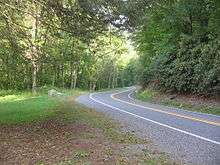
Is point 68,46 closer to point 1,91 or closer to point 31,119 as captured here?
point 31,119

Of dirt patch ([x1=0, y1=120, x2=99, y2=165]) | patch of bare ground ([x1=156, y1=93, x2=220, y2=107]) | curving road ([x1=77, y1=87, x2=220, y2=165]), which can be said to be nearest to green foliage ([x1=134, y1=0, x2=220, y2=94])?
patch of bare ground ([x1=156, y1=93, x2=220, y2=107])

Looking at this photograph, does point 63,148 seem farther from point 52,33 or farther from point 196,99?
point 196,99

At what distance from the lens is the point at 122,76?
127 metres

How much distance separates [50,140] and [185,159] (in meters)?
4.23

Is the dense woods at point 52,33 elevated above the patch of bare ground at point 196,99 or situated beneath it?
elevated above

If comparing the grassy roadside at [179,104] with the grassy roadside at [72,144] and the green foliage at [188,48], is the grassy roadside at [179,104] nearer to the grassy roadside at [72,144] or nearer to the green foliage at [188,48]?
the green foliage at [188,48]

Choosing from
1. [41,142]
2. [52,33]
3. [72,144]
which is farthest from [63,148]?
[52,33]

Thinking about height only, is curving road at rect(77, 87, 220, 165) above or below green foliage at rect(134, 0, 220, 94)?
below

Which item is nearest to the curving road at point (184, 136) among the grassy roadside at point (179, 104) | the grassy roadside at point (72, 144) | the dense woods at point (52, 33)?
the grassy roadside at point (72, 144)

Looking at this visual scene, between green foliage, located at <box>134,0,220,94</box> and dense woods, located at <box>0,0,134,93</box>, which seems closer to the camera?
dense woods, located at <box>0,0,134,93</box>

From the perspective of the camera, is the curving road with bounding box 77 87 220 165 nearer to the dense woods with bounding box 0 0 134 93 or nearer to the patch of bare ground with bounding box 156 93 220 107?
the dense woods with bounding box 0 0 134 93

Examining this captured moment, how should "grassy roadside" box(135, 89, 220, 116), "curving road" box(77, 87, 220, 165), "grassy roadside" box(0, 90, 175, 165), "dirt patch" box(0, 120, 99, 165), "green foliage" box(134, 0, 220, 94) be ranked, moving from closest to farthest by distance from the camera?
"grassy roadside" box(0, 90, 175, 165) < "curving road" box(77, 87, 220, 165) < "dirt patch" box(0, 120, 99, 165) < "grassy roadside" box(135, 89, 220, 116) < "green foliage" box(134, 0, 220, 94)

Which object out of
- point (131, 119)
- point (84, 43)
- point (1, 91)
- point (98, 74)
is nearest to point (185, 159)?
point (84, 43)

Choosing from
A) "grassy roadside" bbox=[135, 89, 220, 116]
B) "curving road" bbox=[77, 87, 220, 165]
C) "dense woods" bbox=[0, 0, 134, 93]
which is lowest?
"curving road" bbox=[77, 87, 220, 165]
